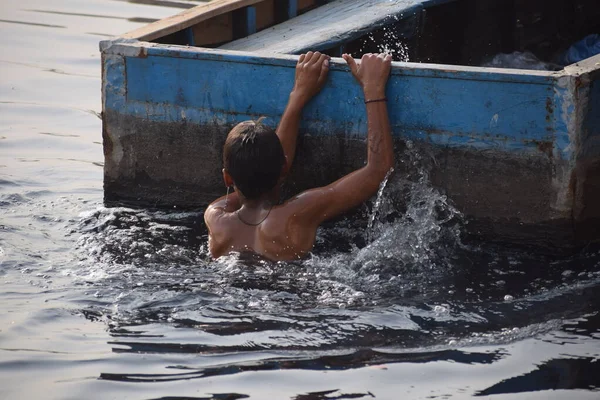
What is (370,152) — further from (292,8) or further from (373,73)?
(292,8)

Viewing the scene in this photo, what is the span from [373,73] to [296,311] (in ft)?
4.30

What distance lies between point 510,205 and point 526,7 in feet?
13.2

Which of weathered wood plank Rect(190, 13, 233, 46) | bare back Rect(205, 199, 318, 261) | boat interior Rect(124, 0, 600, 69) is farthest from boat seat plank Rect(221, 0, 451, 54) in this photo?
bare back Rect(205, 199, 318, 261)

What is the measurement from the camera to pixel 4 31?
34.9 feet

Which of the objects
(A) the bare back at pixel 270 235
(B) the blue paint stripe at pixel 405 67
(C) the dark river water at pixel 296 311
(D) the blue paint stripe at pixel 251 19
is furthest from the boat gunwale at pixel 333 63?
(D) the blue paint stripe at pixel 251 19

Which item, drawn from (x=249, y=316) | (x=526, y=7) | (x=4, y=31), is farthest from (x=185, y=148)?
(x=4, y=31)

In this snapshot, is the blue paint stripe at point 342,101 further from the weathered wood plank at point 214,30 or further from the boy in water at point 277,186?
the weathered wood plank at point 214,30

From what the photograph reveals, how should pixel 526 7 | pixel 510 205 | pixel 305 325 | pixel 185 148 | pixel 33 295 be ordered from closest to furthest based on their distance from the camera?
pixel 305 325
pixel 33 295
pixel 510 205
pixel 185 148
pixel 526 7

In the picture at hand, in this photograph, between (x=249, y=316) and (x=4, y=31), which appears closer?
(x=249, y=316)

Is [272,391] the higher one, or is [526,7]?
[526,7]

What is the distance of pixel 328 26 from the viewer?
6.73m

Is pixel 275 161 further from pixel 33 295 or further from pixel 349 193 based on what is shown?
pixel 33 295

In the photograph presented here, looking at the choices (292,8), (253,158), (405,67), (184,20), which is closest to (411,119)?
(405,67)

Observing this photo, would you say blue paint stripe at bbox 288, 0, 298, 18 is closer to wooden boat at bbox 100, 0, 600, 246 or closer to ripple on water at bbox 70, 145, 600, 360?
wooden boat at bbox 100, 0, 600, 246
